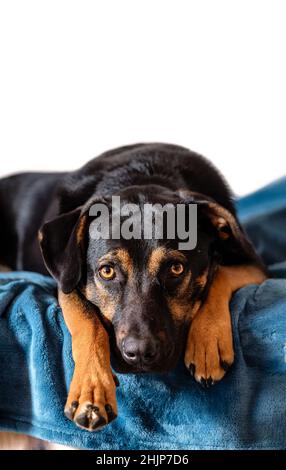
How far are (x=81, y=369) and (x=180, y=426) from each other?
Result: 368 mm

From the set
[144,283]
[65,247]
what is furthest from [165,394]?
[65,247]

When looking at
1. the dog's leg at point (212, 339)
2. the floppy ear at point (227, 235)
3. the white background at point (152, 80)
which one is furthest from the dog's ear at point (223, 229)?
the white background at point (152, 80)

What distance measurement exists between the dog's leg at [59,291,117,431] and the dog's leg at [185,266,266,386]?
28 centimetres

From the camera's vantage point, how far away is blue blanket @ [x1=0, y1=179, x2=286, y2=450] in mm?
1910

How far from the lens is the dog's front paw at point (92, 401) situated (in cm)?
176

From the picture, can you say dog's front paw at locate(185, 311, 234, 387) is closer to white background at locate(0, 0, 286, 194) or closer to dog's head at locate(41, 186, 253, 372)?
dog's head at locate(41, 186, 253, 372)

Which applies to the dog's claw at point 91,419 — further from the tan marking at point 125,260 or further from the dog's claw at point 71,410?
the tan marking at point 125,260

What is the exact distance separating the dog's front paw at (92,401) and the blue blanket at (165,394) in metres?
0.13

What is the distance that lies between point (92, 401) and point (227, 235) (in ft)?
2.94

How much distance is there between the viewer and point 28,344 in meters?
2.11

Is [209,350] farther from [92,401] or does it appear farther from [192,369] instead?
[92,401]

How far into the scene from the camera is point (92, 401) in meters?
1.79
